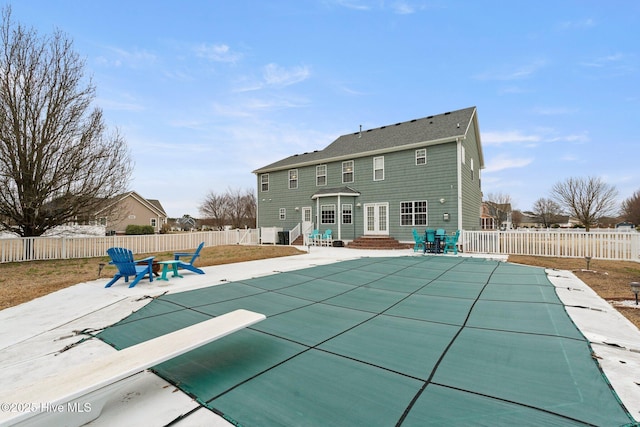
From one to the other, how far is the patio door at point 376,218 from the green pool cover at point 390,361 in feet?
36.7

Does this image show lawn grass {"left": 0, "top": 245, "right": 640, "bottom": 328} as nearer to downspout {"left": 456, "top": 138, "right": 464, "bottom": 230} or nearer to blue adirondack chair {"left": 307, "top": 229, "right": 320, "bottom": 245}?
downspout {"left": 456, "top": 138, "right": 464, "bottom": 230}

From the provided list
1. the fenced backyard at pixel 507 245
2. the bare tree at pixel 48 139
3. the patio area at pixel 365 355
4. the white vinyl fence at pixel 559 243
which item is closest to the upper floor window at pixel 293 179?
the fenced backyard at pixel 507 245

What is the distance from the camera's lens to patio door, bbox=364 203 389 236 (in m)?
16.6

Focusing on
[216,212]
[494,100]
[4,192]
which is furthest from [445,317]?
[216,212]

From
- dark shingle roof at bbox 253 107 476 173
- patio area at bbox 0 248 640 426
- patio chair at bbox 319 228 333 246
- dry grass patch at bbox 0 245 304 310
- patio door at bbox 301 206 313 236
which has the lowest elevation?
dry grass patch at bbox 0 245 304 310

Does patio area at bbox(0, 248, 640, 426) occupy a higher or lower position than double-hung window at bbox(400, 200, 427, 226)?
lower

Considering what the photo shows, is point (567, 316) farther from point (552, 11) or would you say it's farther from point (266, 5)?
point (266, 5)

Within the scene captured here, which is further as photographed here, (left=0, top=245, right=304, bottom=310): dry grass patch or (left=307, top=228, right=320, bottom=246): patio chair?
(left=307, top=228, right=320, bottom=246): patio chair

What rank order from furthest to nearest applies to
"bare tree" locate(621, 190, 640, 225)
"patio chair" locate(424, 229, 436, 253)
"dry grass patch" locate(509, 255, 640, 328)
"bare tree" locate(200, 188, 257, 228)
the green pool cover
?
"bare tree" locate(200, 188, 257, 228) < "bare tree" locate(621, 190, 640, 225) < "patio chair" locate(424, 229, 436, 253) < "dry grass patch" locate(509, 255, 640, 328) < the green pool cover

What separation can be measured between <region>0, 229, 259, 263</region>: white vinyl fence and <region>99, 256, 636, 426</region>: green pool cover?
11.9 meters

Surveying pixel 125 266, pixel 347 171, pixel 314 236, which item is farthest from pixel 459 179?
pixel 125 266

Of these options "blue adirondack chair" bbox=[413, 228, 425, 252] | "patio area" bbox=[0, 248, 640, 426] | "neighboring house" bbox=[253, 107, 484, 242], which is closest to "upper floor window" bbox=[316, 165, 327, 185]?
"neighboring house" bbox=[253, 107, 484, 242]

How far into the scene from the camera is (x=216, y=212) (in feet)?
153

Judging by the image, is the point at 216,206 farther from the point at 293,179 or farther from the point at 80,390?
the point at 80,390
